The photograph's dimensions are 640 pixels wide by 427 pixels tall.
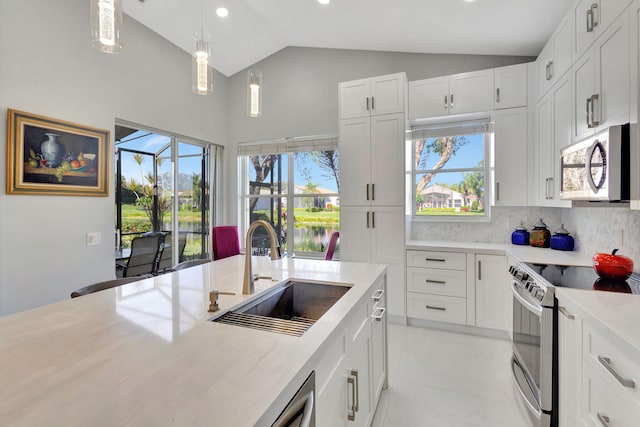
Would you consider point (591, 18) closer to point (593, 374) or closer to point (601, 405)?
point (593, 374)

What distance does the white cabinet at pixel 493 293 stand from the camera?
2941mm

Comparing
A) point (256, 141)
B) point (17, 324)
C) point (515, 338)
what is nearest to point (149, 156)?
point (256, 141)

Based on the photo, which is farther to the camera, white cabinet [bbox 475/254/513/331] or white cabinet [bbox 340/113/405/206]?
white cabinet [bbox 340/113/405/206]

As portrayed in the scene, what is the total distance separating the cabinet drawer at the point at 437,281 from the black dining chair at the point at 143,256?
2950 millimetres

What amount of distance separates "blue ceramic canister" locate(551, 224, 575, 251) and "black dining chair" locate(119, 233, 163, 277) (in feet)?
13.8

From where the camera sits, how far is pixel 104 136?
2986mm

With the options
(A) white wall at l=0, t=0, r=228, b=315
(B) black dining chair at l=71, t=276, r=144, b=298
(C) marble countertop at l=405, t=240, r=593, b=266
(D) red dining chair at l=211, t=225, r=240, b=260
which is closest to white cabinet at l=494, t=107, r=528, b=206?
(C) marble countertop at l=405, t=240, r=593, b=266

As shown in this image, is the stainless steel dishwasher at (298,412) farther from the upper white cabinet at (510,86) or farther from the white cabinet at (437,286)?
the upper white cabinet at (510,86)

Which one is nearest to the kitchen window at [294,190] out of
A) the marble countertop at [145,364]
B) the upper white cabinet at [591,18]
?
the upper white cabinet at [591,18]

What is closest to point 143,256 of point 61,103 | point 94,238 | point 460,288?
point 94,238

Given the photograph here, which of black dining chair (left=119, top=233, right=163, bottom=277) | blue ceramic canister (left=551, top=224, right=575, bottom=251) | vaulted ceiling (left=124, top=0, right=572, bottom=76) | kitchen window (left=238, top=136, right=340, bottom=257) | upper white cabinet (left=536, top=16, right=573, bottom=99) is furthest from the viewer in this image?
kitchen window (left=238, top=136, right=340, bottom=257)

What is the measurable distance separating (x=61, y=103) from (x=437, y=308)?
13.4 feet

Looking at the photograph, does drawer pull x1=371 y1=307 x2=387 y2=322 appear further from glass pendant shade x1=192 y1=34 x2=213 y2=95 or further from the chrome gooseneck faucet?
glass pendant shade x1=192 y1=34 x2=213 y2=95

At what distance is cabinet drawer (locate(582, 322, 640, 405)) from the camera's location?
1021 millimetres
